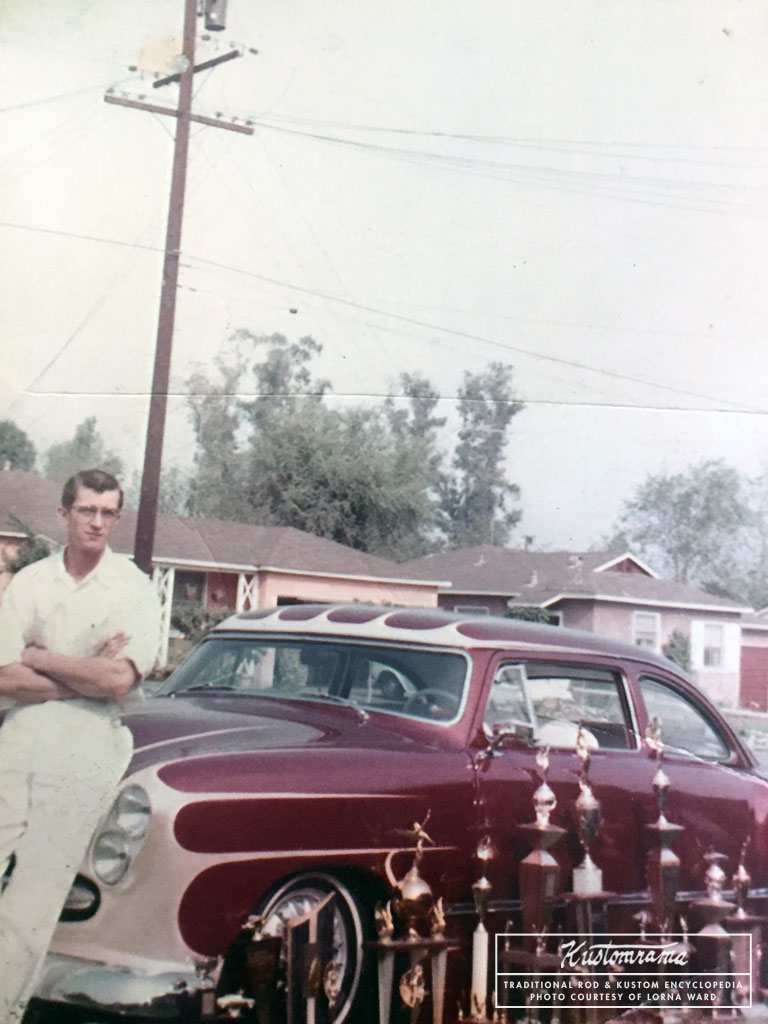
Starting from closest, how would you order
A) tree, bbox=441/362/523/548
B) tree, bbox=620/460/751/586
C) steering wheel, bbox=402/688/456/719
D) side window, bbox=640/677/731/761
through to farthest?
1. steering wheel, bbox=402/688/456/719
2. side window, bbox=640/677/731/761
3. tree, bbox=441/362/523/548
4. tree, bbox=620/460/751/586

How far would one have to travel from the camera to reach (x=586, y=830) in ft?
9.62

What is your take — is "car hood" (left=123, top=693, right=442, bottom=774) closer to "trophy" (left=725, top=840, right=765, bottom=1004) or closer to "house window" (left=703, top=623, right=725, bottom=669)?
"trophy" (left=725, top=840, right=765, bottom=1004)

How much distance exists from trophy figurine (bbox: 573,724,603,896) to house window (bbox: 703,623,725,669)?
170 centimetres

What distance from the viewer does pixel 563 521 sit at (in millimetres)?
3859

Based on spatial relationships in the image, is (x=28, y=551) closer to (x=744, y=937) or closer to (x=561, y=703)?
(x=561, y=703)

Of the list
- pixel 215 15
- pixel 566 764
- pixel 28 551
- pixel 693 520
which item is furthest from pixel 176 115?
pixel 566 764

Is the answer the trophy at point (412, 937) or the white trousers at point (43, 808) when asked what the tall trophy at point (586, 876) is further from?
the white trousers at point (43, 808)

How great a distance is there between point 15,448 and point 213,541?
0.96 metres

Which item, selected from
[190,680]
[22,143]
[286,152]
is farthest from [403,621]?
[22,143]

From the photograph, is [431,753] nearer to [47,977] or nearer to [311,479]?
[47,977]

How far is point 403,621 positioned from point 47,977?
1.47m

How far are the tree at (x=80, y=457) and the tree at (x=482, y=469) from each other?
1282 millimetres

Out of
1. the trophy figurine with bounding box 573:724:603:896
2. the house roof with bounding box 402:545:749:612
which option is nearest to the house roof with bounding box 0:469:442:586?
the house roof with bounding box 402:545:749:612

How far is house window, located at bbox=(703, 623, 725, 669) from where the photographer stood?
452 centimetres
